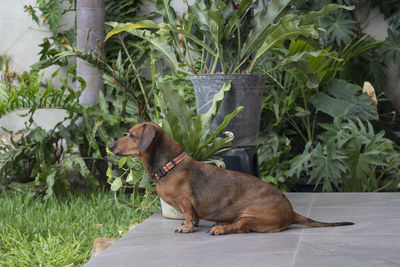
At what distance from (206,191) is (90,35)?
8.82 feet

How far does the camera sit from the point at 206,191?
106 inches

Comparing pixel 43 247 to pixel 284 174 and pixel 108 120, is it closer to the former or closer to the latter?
pixel 108 120

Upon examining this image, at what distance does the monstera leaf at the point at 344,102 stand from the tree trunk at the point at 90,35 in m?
1.88

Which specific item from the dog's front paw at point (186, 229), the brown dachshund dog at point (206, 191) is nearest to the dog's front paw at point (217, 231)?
the brown dachshund dog at point (206, 191)

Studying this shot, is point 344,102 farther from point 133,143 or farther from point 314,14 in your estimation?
point 133,143

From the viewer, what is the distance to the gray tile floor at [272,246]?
86.6 inches

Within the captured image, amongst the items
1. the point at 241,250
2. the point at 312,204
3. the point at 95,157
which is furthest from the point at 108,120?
the point at 241,250

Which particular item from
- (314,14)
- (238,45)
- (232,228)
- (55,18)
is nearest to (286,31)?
(314,14)

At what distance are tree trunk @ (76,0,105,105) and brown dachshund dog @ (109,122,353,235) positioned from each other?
7.88 feet

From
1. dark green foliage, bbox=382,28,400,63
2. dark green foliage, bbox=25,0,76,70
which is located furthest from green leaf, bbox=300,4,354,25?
dark green foliage, bbox=25,0,76,70

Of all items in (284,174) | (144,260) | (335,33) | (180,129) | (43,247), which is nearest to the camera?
(144,260)

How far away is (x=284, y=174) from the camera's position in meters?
4.50

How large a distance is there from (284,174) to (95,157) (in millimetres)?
1549

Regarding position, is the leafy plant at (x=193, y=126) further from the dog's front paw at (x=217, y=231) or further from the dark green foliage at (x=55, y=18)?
the dark green foliage at (x=55, y=18)
